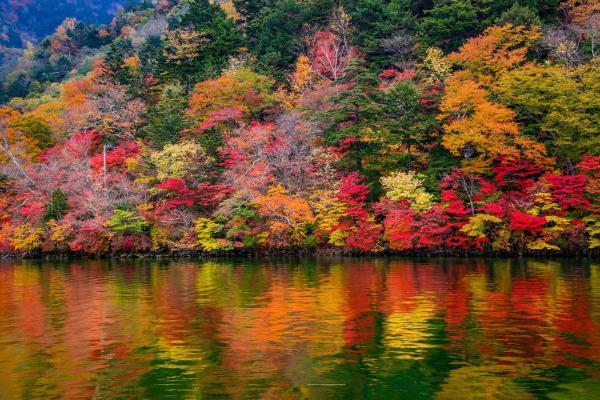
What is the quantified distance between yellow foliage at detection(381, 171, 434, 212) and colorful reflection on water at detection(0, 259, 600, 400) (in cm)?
1376

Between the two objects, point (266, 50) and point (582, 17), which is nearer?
point (582, 17)

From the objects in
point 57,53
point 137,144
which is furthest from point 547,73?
point 57,53

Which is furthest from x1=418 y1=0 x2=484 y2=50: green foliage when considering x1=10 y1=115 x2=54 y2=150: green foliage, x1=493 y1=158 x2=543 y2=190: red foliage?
x1=10 y1=115 x2=54 y2=150: green foliage

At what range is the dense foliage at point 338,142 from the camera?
42406 mm

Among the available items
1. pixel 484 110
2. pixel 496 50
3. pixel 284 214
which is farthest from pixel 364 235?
pixel 496 50

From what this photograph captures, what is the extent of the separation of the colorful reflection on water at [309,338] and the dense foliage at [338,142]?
13.5 m

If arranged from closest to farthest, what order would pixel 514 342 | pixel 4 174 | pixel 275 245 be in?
1. pixel 514 342
2. pixel 275 245
3. pixel 4 174

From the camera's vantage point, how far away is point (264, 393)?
11430 millimetres

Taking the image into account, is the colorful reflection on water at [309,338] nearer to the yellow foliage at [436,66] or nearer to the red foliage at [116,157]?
the yellow foliage at [436,66]

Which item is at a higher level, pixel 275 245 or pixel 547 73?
pixel 547 73

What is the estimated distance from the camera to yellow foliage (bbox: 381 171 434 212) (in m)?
44.1

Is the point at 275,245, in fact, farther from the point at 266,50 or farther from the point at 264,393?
the point at 264,393

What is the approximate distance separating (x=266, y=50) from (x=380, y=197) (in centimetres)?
3250

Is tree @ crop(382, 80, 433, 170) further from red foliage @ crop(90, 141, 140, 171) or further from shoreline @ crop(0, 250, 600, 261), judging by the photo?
red foliage @ crop(90, 141, 140, 171)
